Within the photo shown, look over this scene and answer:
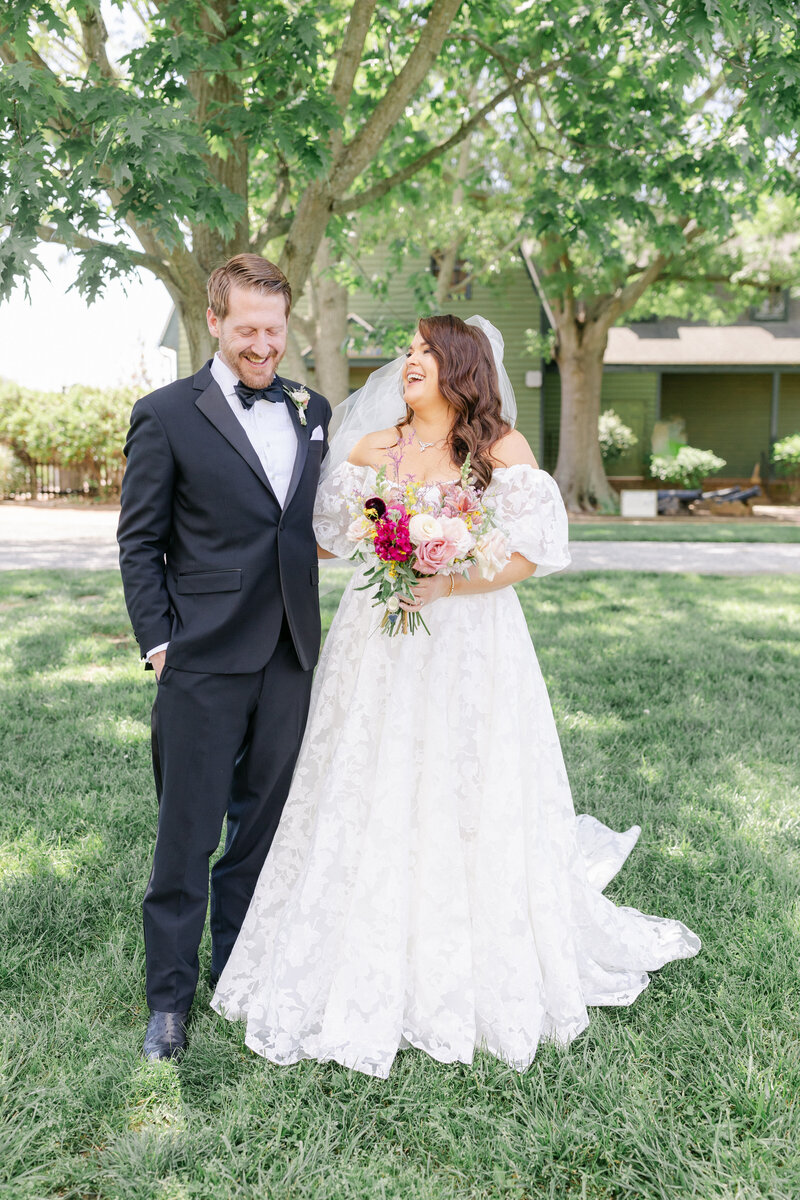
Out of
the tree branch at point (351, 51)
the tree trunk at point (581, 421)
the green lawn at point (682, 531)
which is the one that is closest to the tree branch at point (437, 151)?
the tree branch at point (351, 51)

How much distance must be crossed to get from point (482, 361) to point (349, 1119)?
2.24 metres

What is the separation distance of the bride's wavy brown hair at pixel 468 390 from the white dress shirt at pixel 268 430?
1.66 feet

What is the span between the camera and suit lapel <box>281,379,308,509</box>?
108 inches

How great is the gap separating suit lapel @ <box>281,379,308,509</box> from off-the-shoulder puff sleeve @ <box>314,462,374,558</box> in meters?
0.22

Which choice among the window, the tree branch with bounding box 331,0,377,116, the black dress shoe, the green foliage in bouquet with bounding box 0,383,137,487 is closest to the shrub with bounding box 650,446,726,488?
the window

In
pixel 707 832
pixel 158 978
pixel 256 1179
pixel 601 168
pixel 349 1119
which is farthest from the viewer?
pixel 601 168

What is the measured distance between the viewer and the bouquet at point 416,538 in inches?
97.4

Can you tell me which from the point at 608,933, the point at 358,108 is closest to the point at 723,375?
the point at 358,108

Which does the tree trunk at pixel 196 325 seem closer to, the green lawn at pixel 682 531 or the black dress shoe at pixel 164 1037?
the black dress shoe at pixel 164 1037

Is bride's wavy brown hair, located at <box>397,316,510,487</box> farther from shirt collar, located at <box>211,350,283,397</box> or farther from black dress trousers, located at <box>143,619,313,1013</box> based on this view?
black dress trousers, located at <box>143,619,313,1013</box>

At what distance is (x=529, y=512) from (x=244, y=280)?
3.55ft

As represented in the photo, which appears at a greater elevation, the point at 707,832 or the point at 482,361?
the point at 482,361

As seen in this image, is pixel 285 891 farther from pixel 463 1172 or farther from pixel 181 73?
pixel 181 73

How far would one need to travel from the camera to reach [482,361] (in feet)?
9.55
